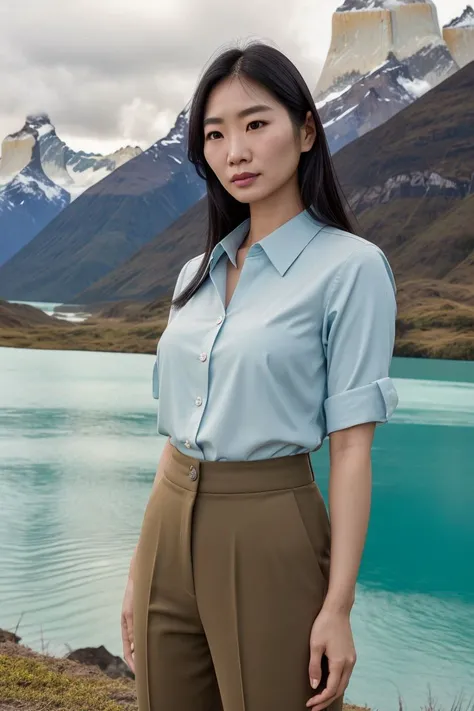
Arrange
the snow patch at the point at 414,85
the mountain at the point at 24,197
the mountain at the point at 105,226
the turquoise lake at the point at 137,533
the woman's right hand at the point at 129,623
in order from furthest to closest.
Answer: the snow patch at the point at 414,85, the mountain at the point at 24,197, the mountain at the point at 105,226, the turquoise lake at the point at 137,533, the woman's right hand at the point at 129,623

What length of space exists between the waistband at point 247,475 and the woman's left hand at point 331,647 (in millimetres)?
200

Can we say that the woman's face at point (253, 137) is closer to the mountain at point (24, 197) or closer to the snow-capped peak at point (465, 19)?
the mountain at point (24, 197)

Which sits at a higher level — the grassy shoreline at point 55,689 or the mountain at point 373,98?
the mountain at point 373,98

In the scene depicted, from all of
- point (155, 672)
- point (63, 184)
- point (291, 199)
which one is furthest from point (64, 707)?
point (63, 184)

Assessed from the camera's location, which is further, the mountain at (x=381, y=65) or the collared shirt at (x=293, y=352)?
the mountain at (x=381, y=65)

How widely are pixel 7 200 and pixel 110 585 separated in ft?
293

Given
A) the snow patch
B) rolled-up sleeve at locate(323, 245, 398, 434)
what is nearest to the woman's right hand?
rolled-up sleeve at locate(323, 245, 398, 434)

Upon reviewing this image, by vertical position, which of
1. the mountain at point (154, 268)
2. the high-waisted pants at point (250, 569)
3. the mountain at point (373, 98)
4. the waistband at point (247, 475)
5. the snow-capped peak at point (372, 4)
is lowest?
the high-waisted pants at point (250, 569)

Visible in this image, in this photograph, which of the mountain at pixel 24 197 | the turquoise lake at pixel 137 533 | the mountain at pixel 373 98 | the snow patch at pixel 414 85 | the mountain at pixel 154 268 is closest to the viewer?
the turquoise lake at pixel 137 533

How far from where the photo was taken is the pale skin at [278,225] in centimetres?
124

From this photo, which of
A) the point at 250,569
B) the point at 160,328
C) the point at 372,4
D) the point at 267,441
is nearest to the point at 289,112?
the point at 267,441

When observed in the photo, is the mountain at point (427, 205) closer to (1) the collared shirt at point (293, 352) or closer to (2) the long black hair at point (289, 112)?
(2) the long black hair at point (289, 112)

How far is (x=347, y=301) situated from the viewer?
1.25 metres

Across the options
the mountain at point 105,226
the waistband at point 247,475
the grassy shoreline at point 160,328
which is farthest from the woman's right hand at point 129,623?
the mountain at point 105,226
